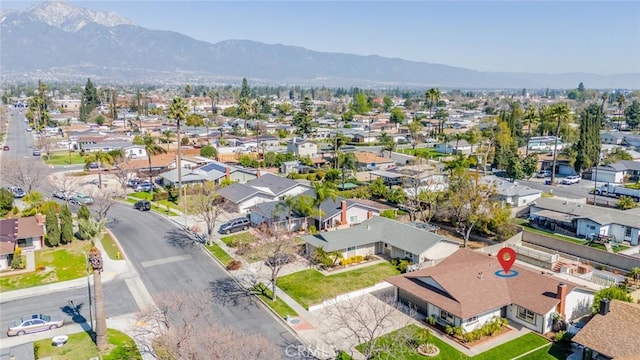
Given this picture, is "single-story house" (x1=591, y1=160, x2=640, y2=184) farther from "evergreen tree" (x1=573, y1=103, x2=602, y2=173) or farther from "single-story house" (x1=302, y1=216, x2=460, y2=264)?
"single-story house" (x1=302, y1=216, x2=460, y2=264)

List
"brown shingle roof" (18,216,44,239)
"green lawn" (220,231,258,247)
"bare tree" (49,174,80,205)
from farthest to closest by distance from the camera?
1. "bare tree" (49,174,80,205)
2. "green lawn" (220,231,258,247)
3. "brown shingle roof" (18,216,44,239)

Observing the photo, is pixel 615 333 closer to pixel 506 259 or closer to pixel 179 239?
pixel 506 259

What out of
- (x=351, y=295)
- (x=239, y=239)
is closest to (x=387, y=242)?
(x=351, y=295)

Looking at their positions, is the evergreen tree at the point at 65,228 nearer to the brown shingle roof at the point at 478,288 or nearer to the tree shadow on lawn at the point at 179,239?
the tree shadow on lawn at the point at 179,239

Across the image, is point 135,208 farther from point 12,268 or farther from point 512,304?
point 512,304

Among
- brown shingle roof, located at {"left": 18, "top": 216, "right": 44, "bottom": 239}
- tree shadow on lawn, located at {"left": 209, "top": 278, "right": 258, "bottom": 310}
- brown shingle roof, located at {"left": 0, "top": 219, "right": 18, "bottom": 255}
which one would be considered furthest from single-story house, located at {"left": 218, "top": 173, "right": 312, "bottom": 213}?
brown shingle roof, located at {"left": 0, "top": 219, "right": 18, "bottom": 255}

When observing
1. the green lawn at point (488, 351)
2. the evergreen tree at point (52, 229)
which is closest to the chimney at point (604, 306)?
the green lawn at point (488, 351)

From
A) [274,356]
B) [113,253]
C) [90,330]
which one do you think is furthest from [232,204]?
[274,356]
